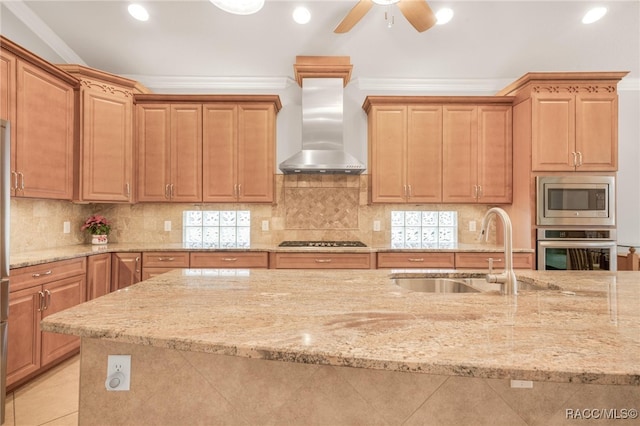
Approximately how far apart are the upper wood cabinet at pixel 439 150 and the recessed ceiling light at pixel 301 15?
1.02 m

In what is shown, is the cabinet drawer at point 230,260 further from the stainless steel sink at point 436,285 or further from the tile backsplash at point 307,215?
the stainless steel sink at point 436,285

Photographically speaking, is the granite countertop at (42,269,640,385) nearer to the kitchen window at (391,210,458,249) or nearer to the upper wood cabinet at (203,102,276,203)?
the upper wood cabinet at (203,102,276,203)

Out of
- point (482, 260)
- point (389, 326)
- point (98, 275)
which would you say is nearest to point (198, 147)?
point (98, 275)

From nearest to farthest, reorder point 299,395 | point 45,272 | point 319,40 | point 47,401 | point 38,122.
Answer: point 299,395, point 47,401, point 45,272, point 38,122, point 319,40

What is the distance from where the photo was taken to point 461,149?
12.1 feet

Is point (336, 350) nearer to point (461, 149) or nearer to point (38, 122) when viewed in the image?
point (38, 122)

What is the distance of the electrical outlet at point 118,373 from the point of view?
1084mm

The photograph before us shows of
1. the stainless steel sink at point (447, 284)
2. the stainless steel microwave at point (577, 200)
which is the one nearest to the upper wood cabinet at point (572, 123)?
the stainless steel microwave at point (577, 200)

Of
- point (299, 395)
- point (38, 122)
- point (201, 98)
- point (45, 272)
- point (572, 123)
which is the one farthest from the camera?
point (201, 98)

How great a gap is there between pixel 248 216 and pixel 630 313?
3510 millimetres

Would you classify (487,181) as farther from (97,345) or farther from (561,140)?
(97,345)

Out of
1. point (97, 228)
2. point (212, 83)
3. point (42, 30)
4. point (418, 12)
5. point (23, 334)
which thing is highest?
point (42, 30)

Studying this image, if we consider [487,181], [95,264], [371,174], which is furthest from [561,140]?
[95,264]

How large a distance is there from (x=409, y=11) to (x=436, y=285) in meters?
1.81
